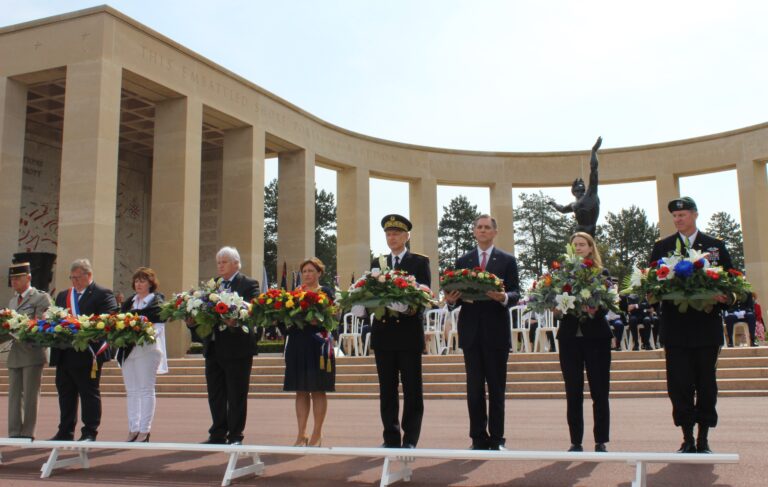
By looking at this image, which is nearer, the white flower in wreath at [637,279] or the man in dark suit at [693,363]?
the man in dark suit at [693,363]

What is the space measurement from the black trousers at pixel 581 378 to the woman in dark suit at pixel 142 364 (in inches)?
153

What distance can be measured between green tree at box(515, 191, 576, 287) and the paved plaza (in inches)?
1788

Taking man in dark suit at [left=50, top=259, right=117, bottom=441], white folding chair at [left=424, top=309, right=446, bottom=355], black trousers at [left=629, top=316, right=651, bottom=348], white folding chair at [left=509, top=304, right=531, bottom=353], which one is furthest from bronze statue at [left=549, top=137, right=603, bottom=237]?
man in dark suit at [left=50, top=259, right=117, bottom=441]

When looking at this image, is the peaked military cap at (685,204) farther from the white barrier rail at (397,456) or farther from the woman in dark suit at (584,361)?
the white barrier rail at (397,456)

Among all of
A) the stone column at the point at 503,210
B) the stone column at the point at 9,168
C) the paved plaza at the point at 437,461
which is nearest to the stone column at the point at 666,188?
the stone column at the point at 503,210

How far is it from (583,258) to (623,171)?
74.0 feet

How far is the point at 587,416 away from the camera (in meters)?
8.24

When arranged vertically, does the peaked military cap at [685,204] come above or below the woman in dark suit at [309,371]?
above

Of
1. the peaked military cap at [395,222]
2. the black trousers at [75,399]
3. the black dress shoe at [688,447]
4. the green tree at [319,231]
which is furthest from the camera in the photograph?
the green tree at [319,231]

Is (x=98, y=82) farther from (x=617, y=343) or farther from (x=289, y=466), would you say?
(x=289, y=466)

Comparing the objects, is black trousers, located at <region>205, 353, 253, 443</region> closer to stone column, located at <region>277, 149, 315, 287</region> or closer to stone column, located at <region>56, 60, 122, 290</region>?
stone column, located at <region>56, 60, 122, 290</region>

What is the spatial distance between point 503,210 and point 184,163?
497 inches

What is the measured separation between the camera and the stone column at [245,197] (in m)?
22.7

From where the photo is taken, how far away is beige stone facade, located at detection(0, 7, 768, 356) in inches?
723
